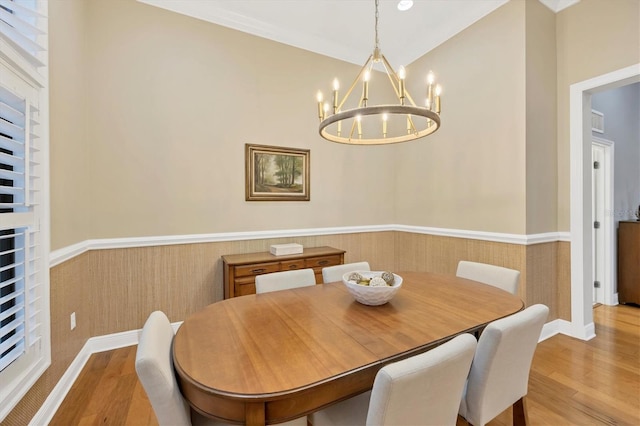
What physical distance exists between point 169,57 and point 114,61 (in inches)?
18.3

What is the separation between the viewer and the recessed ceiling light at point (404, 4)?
2.78 meters

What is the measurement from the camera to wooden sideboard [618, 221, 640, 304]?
356cm

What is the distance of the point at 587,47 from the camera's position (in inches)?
105

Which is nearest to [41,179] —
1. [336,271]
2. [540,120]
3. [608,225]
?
[336,271]

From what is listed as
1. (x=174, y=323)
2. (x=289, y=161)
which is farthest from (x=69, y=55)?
(x=174, y=323)

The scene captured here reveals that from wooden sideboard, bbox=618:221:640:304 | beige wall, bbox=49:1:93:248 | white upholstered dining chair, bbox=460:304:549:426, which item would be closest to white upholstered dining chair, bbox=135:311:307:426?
white upholstered dining chair, bbox=460:304:549:426

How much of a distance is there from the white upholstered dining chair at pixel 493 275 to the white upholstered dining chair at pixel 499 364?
0.77 m

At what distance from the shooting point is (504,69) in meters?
2.80

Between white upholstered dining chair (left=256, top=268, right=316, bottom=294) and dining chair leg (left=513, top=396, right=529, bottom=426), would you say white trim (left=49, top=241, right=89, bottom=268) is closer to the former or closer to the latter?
white upholstered dining chair (left=256, top=268, right=316, bottom=294)

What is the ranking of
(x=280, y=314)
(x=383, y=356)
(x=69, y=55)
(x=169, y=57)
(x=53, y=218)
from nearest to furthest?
1. (x=383, y=356)
2. (x=280, y=314)
3. (x=53, y=218)
4. (x=69, y=55)
5. (x=169, y=57)

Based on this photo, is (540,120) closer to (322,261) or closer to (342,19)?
(342,19)

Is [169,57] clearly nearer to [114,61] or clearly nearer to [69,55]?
[114,61]

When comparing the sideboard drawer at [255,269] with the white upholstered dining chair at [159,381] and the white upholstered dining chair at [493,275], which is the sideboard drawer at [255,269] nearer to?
the white upholstered dining chair at [159,381]

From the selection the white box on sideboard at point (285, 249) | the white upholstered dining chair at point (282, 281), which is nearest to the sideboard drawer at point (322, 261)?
the white box on sideboard at point (285, 249)
